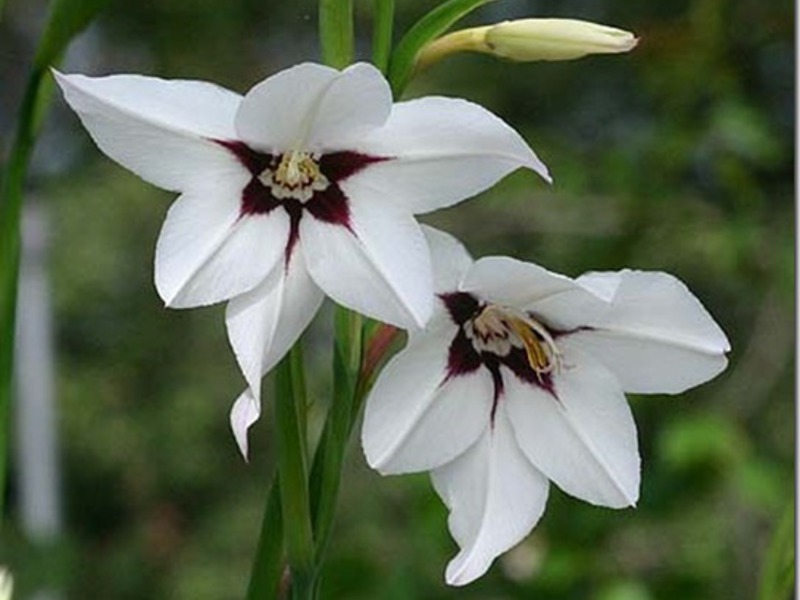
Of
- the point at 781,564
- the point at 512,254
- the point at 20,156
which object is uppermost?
the point at 20,156

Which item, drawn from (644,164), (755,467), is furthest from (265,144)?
(644,164)

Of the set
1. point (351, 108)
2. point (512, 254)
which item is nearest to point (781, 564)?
point (351, 108)

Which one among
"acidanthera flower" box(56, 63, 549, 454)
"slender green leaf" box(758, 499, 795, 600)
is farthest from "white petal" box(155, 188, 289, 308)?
"slender green leaf" box(758, 499, 795, 600)

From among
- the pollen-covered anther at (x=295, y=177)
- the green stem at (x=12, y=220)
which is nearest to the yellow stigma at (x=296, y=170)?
the pollen-covered anther at (x=295, y=177)

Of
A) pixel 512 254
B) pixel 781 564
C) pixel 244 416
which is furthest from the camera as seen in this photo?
pixel 512 254

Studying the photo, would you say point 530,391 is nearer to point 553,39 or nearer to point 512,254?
point 553,39
